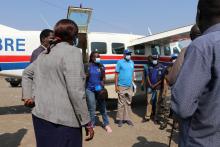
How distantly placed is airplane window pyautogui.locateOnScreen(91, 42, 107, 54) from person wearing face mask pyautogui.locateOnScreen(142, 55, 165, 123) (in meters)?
2.58

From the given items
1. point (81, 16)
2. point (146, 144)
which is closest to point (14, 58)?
point (81, 16)

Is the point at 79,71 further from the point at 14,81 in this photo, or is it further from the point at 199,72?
the point at 14,81

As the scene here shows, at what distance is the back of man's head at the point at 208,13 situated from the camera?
6.44 feet

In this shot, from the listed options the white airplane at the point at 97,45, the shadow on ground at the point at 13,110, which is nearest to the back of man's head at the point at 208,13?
the white airplane at the point at 97,45

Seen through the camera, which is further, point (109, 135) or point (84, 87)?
point (109, 135)

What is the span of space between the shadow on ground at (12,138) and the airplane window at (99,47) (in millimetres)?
4393

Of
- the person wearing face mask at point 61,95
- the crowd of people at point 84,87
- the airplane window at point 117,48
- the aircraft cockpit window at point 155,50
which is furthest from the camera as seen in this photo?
the aircraft cockpit window at point 155,50

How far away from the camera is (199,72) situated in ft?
6.03

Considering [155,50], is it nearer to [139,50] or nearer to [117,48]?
[139,50]

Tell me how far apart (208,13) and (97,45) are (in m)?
10.1

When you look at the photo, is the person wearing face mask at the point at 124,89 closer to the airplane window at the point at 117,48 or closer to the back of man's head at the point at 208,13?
the airplane window at the point at 117,48

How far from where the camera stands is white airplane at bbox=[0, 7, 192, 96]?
1066cm

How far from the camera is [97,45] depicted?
12.0 m

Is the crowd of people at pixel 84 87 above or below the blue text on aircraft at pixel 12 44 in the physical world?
below
